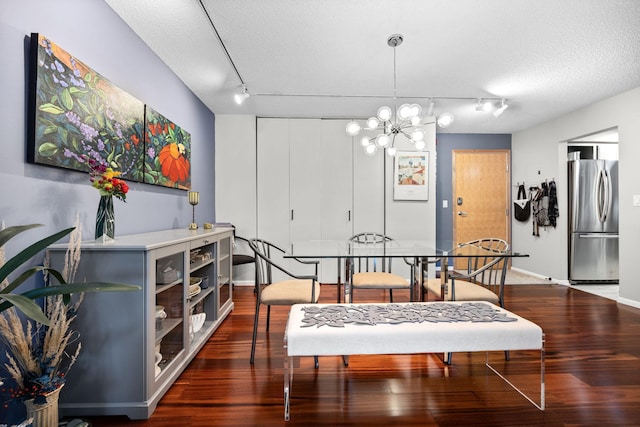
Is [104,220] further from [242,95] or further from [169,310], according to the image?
[242,95]

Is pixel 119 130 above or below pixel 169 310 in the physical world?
above

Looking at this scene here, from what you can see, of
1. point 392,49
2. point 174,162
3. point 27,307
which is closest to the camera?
point 27,307

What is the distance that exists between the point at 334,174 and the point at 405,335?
10.0 feet

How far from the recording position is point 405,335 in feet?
5.08

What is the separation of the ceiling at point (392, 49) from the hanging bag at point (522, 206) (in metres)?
1.56

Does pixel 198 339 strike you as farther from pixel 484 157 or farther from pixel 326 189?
pixel 484 157

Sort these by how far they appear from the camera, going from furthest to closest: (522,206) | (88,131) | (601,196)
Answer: (522,206), (601,196), (88,131)

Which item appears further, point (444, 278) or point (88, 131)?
point (444, 278)

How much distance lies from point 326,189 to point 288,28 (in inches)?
91.1

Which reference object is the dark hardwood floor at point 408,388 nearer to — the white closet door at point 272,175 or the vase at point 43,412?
the vase at point 43,412

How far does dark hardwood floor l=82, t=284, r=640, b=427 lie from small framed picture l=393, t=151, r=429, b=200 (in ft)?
7.35

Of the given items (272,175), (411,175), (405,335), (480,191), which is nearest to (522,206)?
(480,191)

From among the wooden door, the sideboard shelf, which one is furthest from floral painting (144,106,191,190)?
the wooden door

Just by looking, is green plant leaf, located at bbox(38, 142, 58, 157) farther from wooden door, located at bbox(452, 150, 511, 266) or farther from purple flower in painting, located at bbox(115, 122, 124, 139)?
wooden door, located at bbox(452, 150, 511, 266)
